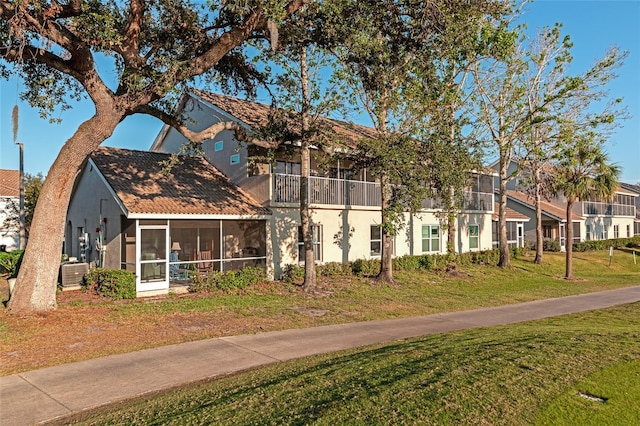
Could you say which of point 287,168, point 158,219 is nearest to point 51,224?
point 158,219

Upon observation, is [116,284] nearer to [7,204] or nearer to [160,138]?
[160,138]

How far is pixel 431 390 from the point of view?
5.31 metres

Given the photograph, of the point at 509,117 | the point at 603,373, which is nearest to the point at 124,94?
the point at 603,373

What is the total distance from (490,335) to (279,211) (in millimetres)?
11390

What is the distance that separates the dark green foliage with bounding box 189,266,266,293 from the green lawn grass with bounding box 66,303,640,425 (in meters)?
8.78

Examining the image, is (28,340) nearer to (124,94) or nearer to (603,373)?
(124,94)

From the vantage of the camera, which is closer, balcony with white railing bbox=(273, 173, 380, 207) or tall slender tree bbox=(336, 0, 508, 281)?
tall slender tree bbox=(336, 0, 508, 281)

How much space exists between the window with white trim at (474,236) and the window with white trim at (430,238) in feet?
11.9

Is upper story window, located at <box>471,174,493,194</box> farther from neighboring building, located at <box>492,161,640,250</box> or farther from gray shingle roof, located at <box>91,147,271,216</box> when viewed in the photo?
gray shingle roof, located at <box>91,147,271,216</box>

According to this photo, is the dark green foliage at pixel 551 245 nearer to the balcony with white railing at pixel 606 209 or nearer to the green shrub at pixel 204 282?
the balcony with white railing at pixel 606 209

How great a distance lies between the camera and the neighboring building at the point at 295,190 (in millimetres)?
19281

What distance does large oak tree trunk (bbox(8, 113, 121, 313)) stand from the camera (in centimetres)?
1129

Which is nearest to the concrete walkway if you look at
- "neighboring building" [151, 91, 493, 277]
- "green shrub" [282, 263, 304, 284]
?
"green shrub" [282, 263, 304, 284]

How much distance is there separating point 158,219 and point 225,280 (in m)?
3.15
